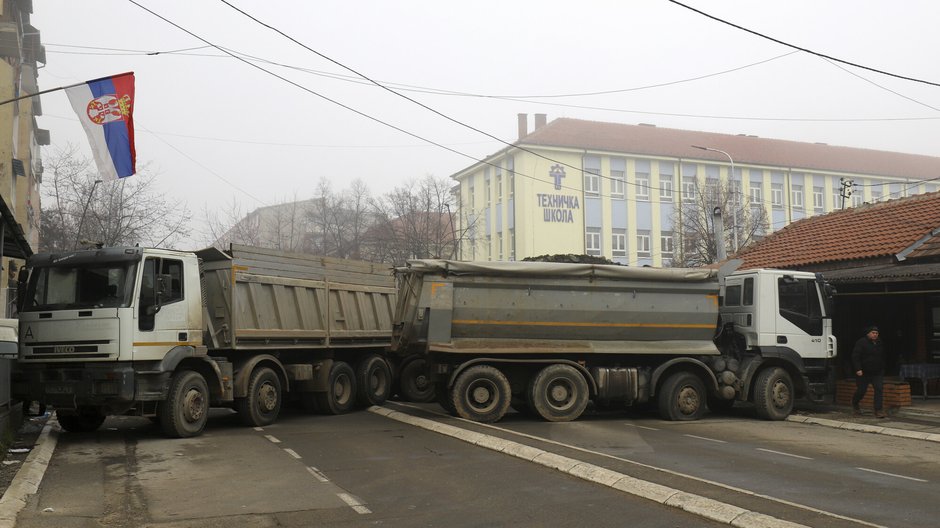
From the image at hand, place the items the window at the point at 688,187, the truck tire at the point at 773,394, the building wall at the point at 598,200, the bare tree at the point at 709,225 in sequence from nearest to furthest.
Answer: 1. the truck tire at the point at 773,394
2. the bare tree at the point at 709,225
3. the building wall at the point at 598,200
4. the window at the point at 688,187

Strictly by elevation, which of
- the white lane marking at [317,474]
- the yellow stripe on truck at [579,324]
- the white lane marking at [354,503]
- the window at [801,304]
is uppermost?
the window at [801,304]

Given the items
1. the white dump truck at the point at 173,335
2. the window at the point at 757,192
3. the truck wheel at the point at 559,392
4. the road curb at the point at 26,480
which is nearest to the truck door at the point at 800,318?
the truck wheel at the point at 559,392

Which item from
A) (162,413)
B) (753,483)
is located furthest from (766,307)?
(162,413)

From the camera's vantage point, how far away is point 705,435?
12266 mm

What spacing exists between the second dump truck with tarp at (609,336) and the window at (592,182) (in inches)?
1522

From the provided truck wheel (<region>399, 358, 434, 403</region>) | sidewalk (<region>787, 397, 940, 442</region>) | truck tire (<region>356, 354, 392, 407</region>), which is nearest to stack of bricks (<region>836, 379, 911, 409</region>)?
sidewalk (<region>787, 397, 940, 442</region>)

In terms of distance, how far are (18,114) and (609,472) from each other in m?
36.7

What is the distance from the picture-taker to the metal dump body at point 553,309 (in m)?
13.1

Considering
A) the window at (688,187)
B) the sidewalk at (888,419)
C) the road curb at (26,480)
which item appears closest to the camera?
the road curb at (26,480)

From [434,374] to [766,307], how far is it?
6209 millimetres

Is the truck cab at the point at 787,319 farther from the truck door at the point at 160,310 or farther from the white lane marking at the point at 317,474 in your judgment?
the truck door at the point at 160,310

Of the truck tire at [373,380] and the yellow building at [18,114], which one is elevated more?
the yellow building at [18,114]

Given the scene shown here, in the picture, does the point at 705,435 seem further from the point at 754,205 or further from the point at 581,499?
the point at 754,205

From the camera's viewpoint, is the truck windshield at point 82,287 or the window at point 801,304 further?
the window at point 801,304
